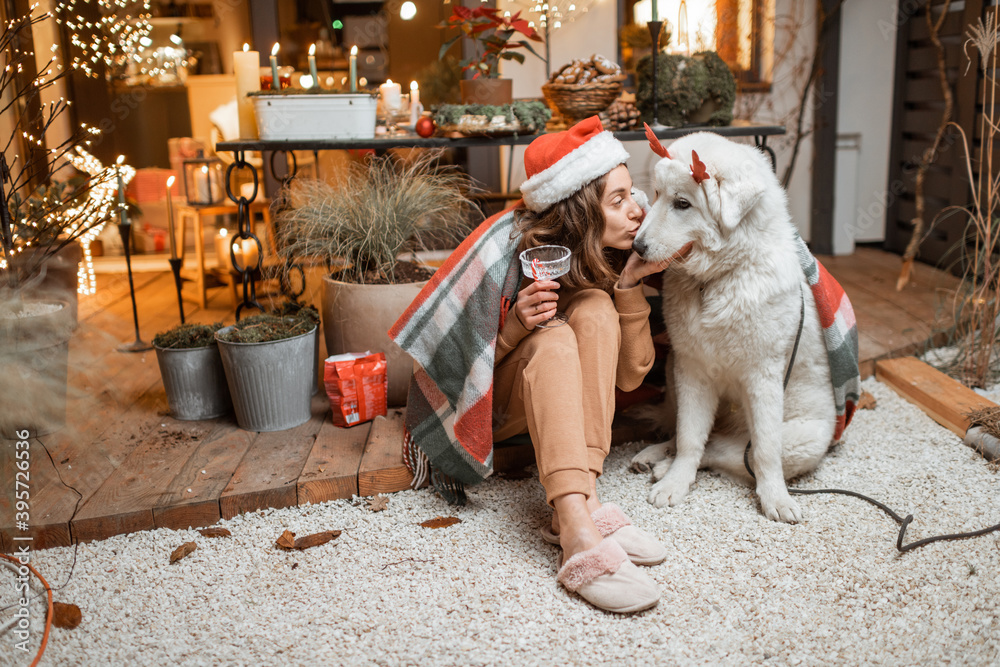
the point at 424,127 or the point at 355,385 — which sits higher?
the point at 424,127

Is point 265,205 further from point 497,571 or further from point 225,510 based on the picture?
point 497,571

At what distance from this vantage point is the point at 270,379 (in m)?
2.27

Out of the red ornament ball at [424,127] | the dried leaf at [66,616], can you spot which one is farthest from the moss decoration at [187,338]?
the red ornament ball at [424,127]

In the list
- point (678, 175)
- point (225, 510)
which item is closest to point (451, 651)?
point (225, 510)

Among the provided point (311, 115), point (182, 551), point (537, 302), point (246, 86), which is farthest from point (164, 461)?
point (246, 86)

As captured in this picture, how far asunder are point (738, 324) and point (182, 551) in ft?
4.90

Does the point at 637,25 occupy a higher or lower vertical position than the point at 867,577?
higher

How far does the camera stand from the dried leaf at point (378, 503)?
2048 mm

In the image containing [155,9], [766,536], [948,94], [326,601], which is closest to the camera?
[326,601]

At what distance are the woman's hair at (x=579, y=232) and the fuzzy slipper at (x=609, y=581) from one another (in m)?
0.65

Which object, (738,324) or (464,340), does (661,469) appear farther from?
(464,340)

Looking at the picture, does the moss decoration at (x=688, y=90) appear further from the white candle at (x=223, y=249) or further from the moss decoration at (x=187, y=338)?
the white candle at (x=223, y=249)

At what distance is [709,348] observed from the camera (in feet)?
6.34

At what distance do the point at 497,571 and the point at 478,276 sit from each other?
2.38ft
